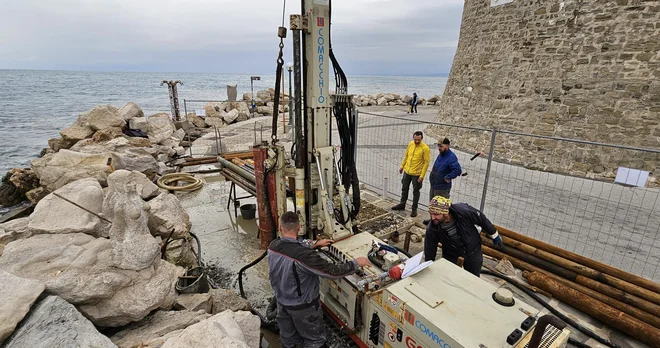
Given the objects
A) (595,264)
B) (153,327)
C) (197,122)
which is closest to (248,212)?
(153,327)

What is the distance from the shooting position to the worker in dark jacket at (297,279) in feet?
8.85

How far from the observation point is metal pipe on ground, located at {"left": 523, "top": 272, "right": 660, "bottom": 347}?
3.29 meters

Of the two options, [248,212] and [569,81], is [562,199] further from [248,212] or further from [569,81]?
[248,212]

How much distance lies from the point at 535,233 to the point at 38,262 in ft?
22.4

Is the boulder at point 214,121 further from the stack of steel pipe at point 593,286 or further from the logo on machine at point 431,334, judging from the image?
the logo on machine at point 431,334

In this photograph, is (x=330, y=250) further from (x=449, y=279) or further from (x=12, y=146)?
(x=12, y=146)

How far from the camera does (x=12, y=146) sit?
1625cm

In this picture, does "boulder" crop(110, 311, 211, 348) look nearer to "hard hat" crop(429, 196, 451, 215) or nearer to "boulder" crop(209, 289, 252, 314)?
"boulder" crop(209, 289, 252, 314)

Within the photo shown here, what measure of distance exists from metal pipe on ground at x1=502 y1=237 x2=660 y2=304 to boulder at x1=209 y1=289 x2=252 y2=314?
3881 millimetres

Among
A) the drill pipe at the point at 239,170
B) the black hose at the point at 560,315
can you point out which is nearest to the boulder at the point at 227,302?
the drill pipe at the point at 239,170

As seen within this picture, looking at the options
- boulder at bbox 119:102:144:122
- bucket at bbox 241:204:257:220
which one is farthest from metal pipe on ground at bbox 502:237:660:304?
boulder at bbox 119:102:144:122

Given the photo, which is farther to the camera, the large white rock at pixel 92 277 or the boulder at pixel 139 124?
the boulder at pixel 139 124

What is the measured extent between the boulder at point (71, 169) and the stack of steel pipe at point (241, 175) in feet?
7.48

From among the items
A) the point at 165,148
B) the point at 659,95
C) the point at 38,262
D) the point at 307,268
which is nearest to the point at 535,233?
the point at 307,268
